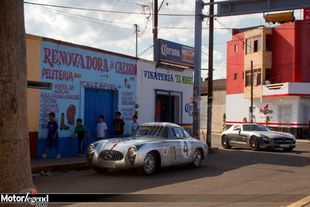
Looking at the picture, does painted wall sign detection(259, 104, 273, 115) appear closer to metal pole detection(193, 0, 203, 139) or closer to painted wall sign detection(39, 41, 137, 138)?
metal pole detection(193, 0, 203, 139)

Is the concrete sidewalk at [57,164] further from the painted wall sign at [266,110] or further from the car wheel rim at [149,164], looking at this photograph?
the painted wall sign at [266,110]

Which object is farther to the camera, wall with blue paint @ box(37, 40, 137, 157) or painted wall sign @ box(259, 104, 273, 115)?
painted wall sign @ box(259, 104, 273, 115)

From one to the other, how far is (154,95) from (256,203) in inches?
567

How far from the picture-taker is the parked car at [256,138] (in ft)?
79.7

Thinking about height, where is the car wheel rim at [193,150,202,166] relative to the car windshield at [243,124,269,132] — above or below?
below

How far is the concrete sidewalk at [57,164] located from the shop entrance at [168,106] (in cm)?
770

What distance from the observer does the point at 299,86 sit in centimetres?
4197

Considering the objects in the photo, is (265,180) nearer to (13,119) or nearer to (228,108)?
(13,119)

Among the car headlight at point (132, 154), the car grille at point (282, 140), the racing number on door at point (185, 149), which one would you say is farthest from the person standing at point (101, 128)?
the car grille at point (282, 140)

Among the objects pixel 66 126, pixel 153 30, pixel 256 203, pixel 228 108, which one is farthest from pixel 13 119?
pixel 228 108

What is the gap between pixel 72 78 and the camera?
739 inches

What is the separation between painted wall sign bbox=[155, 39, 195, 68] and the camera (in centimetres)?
2366

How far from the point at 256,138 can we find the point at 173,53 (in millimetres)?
5654

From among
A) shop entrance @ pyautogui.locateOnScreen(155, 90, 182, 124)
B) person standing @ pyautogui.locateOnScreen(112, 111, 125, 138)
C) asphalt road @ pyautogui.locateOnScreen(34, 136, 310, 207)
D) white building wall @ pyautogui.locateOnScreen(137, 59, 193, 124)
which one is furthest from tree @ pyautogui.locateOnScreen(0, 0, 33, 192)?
shop entrance @ pyautogui.locateOnScreen(155, 90, 182, 124)
